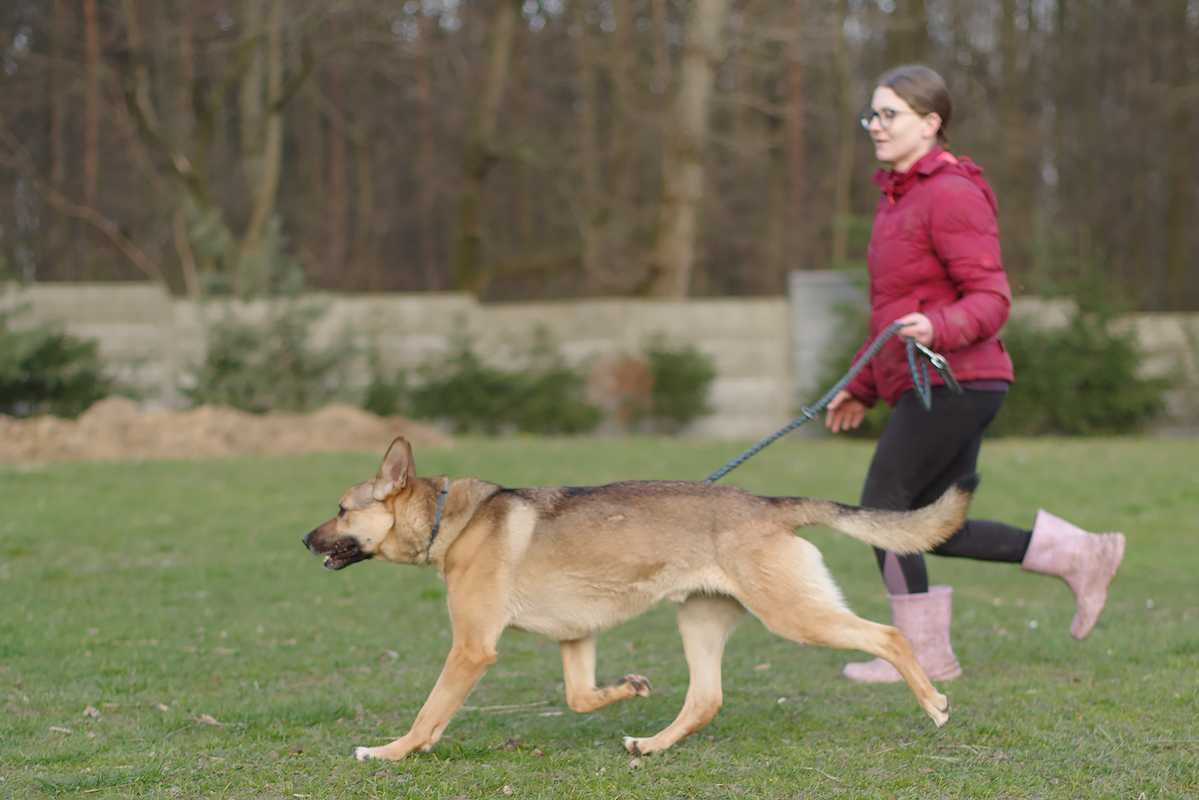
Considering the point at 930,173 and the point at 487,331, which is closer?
the point at 930,173

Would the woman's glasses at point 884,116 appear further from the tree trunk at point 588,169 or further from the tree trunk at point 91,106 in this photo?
the tree trunk at point 91,106

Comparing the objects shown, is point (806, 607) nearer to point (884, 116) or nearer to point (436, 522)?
point (436, 522)

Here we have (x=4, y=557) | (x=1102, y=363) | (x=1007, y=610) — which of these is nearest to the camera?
(x=1007, y=610)

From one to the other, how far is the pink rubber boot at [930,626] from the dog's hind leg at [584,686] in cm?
130

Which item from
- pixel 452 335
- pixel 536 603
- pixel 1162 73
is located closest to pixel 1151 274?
pixel 1162 73

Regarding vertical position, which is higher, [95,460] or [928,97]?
[928,97]

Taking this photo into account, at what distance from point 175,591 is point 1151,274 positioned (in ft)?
94.4

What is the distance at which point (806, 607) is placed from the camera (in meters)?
5.18

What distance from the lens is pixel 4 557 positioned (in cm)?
1045

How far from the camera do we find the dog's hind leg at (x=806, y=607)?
518cm

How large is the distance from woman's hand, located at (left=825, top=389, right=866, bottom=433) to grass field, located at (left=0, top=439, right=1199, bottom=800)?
116cm

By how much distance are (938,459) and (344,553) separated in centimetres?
238

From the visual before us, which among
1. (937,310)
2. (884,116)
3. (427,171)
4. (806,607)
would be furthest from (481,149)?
(806,607)

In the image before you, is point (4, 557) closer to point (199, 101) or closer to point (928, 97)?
point (928, 97)
